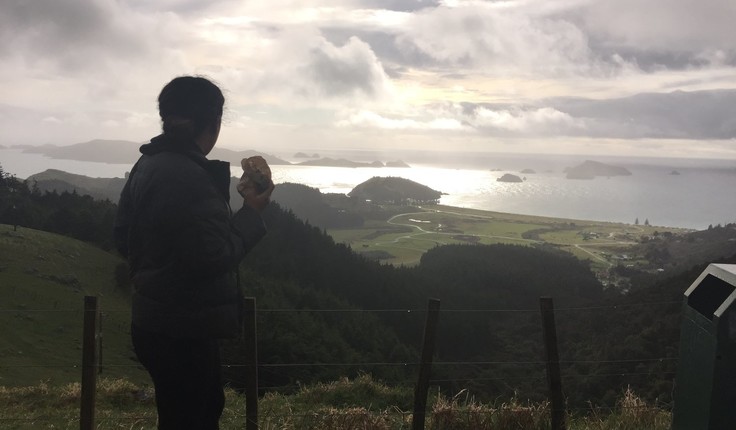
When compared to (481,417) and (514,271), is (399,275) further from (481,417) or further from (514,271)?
(481,417)

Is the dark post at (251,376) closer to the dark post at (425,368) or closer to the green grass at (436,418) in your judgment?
the green grass at (436,418)

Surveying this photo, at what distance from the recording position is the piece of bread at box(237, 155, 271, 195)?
295 centimetres

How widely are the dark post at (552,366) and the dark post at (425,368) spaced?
123cm

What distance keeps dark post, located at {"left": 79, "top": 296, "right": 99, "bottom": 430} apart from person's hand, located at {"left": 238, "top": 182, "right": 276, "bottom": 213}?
126 inches

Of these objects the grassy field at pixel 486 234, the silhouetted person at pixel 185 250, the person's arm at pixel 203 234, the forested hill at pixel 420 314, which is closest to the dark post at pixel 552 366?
the silhouetted person at pixel 185 250

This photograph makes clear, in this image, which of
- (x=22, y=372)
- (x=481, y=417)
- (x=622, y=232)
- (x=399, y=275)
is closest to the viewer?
(x=481, y=417)

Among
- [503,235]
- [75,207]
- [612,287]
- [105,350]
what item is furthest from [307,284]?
[503,235]

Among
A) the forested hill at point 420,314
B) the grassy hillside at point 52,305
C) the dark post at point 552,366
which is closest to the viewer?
the dark post at point 552,366

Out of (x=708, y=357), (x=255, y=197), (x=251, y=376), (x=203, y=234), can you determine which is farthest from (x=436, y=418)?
(x=203, y=234)

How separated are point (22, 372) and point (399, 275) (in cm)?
6965

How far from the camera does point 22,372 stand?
64.4 feet

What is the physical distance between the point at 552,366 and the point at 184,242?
15.8 feet

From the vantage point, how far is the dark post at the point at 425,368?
5.71 metres

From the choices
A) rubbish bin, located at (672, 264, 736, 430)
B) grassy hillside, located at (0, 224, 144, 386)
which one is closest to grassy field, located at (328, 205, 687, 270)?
grassy hillside, located at (0, 224, 144, 386)
